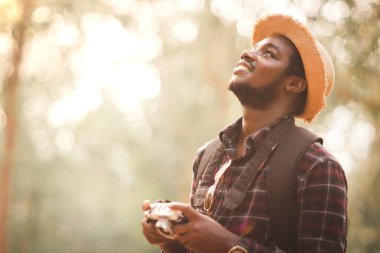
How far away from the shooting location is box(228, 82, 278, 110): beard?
8.94 ft

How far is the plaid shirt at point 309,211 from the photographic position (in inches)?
88.1

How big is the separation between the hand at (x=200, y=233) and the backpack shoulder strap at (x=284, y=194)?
0.26 metres

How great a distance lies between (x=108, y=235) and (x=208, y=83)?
1484 centimetres

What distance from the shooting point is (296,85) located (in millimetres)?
2848

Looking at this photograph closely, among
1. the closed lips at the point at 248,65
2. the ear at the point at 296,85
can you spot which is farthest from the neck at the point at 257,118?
the closed lips at the point at 248,65

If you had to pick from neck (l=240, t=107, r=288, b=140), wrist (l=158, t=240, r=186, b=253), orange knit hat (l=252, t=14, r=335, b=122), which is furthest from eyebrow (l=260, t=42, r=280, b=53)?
wrist (l=158, t=240, r=186, b=253)

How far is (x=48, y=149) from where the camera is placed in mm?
24953

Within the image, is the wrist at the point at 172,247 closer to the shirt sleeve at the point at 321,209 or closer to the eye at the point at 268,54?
the shirt sleeve at the point at 321,209

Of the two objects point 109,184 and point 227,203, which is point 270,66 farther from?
point 109,184

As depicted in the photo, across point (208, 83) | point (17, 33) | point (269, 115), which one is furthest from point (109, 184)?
point (269, 115)

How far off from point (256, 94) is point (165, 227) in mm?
1007

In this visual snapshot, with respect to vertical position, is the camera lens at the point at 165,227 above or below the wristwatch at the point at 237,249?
above

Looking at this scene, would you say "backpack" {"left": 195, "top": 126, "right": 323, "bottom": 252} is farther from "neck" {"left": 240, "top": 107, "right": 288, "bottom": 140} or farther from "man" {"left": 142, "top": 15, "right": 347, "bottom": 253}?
"neck" {"left": 240, "top": 107, "right": 288, "bottom": 140}

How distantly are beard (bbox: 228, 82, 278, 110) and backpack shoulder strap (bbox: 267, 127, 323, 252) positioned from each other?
466mm
